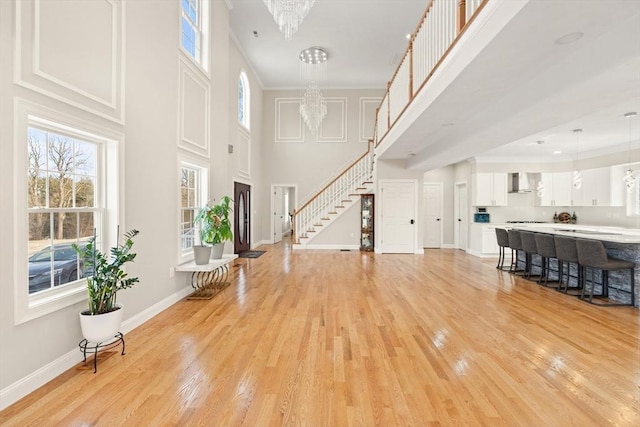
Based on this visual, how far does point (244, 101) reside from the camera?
879cm

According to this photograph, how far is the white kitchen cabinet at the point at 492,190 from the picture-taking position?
8250 millimetres

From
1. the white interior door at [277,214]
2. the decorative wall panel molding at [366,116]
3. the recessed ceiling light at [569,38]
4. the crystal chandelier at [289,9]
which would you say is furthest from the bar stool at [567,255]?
the white interior door at [277,214]

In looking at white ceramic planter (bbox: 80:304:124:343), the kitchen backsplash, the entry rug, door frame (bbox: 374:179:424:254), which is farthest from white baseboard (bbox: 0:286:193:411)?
the kitchen backsplash

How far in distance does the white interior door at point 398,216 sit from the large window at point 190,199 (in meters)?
5.11

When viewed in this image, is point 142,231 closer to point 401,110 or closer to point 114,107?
point 114,107

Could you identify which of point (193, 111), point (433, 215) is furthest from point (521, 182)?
point (193, 111)

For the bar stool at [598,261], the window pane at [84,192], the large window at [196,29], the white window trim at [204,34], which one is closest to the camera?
the window pane at [84,192]

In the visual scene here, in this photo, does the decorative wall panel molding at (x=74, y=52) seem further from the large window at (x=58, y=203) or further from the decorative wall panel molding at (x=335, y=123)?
the decorative wall panel molding at (x=335, y=123)

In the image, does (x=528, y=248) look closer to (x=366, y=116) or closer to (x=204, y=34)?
(x=366, y=116)

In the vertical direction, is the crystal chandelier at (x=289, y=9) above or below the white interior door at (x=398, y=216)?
above

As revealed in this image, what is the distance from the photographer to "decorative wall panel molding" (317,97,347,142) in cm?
1047

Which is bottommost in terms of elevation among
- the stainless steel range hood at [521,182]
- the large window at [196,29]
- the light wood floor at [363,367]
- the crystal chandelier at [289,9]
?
the light wood floor at [363,367]

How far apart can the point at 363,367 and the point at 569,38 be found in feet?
9.65

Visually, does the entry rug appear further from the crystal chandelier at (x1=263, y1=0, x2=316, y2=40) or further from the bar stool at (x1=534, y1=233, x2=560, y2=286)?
the bar stool at (x1=534, y1=233, x2=560, y2=286)
